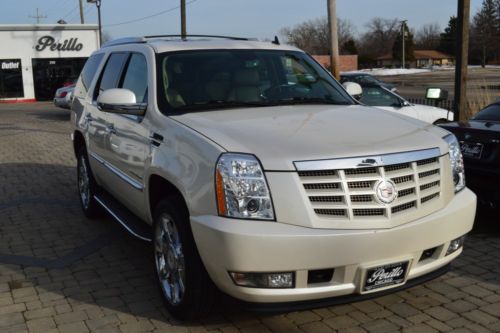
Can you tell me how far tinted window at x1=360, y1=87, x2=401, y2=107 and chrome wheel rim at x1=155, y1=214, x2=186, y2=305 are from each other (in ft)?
24.2

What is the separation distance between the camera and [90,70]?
21.7 feet

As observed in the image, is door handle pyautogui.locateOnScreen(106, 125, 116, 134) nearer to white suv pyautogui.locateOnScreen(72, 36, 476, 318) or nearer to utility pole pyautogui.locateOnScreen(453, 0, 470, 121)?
white suv pyautogui.locateOnScreen(72, 36, 476, 318)

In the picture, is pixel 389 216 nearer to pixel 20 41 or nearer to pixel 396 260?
pixel 396 260

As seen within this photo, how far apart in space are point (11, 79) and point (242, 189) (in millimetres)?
35216

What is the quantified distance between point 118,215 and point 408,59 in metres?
105

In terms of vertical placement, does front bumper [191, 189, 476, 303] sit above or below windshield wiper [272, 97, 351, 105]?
below

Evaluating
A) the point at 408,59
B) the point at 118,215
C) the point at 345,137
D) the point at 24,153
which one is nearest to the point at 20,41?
the point at 24,153

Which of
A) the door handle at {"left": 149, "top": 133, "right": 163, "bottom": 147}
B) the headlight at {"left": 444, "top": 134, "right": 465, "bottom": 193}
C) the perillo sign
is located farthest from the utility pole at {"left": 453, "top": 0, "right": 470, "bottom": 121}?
the perillo sign

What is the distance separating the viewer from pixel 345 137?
350 cm

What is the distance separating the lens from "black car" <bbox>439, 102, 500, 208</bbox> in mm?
5441

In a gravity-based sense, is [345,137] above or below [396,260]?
above

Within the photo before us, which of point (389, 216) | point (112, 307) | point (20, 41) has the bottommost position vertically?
point (112, 307)

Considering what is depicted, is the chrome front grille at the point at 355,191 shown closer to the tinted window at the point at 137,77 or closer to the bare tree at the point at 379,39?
the tinted window at the point at 137,77

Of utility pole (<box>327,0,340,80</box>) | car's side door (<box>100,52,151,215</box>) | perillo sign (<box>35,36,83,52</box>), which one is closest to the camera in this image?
car's side door (<box>100,52,151,215</box>)
